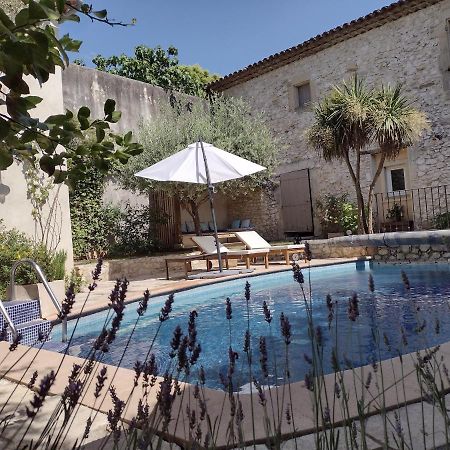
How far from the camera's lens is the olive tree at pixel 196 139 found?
36.6ft

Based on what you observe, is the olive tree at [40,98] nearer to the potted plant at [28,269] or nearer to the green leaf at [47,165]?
the green leaf at [47,165]

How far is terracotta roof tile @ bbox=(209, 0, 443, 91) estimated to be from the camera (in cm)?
1120

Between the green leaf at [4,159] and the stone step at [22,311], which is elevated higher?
the green leaf at [4,159]

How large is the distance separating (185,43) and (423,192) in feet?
51.2

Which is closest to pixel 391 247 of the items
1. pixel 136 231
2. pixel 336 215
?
pixel 336 215

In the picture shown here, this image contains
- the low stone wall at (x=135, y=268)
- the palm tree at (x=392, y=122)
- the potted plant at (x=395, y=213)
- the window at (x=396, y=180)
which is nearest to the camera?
the palm tree at (x=392, y=122)

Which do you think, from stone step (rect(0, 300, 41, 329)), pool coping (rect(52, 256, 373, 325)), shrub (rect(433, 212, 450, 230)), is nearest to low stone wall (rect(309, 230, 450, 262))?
pool coping (rect(52, 256, 373, 325))

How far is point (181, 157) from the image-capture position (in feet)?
27.9

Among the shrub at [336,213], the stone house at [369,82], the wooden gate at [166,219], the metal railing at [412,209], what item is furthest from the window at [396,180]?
the wooden gate at [166,219]

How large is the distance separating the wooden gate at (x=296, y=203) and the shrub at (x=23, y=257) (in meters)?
8.38

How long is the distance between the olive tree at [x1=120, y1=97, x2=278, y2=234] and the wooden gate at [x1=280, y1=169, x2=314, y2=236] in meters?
0.71

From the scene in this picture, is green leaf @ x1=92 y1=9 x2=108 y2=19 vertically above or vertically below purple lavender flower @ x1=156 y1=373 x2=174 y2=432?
above

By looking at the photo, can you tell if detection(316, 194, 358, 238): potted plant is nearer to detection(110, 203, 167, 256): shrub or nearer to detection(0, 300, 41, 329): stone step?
detection(110, 203, 167, 256): shrub

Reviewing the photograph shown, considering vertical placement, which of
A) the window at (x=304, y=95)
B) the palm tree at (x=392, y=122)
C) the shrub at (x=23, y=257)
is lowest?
the shrub at (x=23, y=257)
